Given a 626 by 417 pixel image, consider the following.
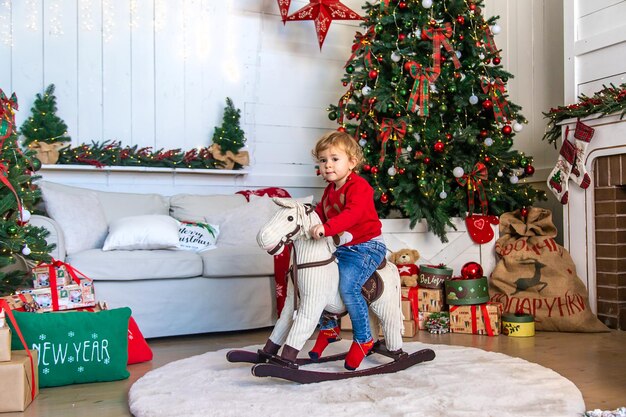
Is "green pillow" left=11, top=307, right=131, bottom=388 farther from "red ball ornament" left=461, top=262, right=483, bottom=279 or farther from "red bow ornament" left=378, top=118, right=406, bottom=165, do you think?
"red ball ornament" left=461, top=262, right=483, bottom=279

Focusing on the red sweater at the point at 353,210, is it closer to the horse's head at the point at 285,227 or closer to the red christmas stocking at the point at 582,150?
the horse's head at the point at 285,227

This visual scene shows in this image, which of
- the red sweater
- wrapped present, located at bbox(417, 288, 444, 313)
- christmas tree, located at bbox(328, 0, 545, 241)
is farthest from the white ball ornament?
wrapped present, located at bbox(417, 288, 444, 313)

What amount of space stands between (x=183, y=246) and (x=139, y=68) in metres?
1.53

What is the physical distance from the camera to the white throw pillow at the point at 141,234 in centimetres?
371

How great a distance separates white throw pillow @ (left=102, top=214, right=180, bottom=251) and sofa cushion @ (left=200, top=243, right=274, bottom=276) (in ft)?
0.71

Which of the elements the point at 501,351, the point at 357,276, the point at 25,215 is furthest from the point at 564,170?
the point at 25,215

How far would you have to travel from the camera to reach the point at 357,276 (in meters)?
2.68

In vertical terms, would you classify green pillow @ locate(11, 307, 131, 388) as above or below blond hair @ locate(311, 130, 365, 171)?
below

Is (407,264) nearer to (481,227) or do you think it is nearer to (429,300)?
(429,300)

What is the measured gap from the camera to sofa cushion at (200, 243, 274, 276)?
3.82 metres

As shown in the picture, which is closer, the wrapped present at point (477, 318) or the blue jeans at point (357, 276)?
the blue jeans at point (357, 276)

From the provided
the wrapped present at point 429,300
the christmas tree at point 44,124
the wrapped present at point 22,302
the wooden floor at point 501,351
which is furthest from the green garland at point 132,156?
the wrapped present at point 429,300

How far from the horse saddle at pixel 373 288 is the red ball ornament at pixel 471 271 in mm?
1427

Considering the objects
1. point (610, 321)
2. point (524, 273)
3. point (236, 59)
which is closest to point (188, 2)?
point (236, 59)
